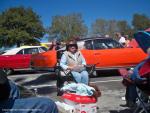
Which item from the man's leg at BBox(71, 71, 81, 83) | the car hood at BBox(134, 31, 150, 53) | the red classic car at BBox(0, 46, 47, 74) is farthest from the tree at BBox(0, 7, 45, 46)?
the car hood at BBox(134, 31, 150, 53)

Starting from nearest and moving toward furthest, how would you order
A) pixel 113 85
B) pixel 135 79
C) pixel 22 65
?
pixel 135 79
pixel 113 85
pixel 22 65

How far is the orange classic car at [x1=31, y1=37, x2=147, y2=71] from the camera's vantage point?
12.8m

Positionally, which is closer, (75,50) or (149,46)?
(149,46)

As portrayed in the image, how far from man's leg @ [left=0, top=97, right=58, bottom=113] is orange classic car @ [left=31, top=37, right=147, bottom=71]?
9644 mm

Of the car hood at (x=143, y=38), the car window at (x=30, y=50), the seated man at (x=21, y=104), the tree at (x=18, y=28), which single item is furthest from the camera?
the tree at (x=18, y=28)

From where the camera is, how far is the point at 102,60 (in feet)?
42.2

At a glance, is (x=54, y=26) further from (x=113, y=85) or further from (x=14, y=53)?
(x=113, y=85)

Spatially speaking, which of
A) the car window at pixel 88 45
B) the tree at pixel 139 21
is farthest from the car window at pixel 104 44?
the tree at pixel 139 21

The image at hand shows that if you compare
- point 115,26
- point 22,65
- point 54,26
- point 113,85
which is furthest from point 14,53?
point 115,26

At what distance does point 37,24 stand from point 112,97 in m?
50.1

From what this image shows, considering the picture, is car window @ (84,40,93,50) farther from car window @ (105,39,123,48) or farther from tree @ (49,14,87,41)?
tree @ (49,14,87,41)

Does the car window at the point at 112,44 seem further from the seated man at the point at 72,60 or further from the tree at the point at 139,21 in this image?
the tree at the point at 139,21

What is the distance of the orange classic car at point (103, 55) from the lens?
12.8 metres

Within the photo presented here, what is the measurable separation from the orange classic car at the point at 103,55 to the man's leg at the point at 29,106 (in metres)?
9.64
